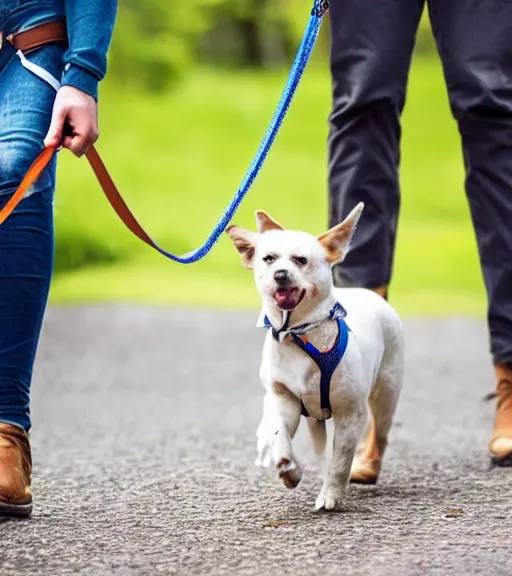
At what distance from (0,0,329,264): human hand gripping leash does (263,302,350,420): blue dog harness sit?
0.30 meters

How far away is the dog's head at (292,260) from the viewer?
3.04m

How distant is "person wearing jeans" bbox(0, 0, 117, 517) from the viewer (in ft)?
10.3

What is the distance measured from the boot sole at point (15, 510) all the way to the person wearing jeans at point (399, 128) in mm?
1016

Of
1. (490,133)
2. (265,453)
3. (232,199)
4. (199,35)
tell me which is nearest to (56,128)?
(232,199)

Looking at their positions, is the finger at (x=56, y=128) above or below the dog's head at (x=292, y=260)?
above

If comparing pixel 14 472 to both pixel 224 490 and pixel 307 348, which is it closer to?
pixel 224 490

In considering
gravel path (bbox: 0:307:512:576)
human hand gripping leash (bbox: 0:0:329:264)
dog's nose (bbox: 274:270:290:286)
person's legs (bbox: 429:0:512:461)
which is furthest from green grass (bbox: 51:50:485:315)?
dog's nose (bbox: 274:270:290:286)

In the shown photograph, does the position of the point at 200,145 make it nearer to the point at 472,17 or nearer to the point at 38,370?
the point at 38,370

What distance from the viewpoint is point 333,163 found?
394 cm

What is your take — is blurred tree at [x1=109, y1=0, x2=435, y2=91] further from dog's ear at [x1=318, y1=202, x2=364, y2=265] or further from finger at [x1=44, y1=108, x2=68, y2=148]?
dog's ear at [x1=318, y1=202, x2=364, y2=265]

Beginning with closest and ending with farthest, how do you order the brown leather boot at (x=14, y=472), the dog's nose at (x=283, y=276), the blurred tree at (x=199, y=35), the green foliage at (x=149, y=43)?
the dog's nose at (x=283, y=276) < the brown leather boot at (x=14, y=472) < the green foliage at (x=149, y=43) < the blurred tree at (x=199, y=35)

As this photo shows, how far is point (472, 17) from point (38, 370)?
467 cm

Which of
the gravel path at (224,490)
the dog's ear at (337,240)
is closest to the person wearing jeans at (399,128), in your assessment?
the gravel path at (224,490)

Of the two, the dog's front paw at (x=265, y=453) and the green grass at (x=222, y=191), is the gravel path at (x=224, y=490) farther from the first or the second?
the green grass at (x=222, y=191)
